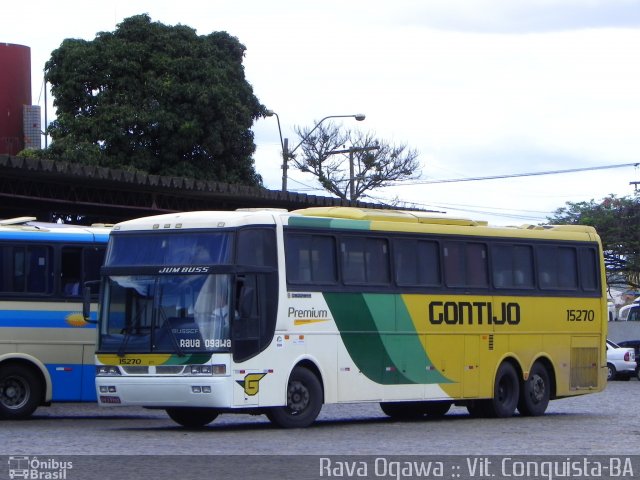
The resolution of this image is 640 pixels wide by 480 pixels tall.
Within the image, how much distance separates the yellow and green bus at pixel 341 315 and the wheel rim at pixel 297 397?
2 centimetres

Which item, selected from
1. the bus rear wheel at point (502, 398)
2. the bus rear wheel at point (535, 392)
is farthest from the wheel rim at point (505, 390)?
the bus rear wheel at point (535, 392)

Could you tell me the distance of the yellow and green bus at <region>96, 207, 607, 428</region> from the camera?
18234mm

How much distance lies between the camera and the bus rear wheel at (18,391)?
2033 centimetres

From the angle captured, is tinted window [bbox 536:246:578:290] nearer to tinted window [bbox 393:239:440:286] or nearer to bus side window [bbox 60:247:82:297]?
tinted window [bbox 393:239:440:286]

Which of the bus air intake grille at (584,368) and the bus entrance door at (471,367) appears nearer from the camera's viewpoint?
the bus entrance door at (471,367)

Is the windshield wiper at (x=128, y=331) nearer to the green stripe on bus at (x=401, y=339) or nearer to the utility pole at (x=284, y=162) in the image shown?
the green stripe on bus at (x=401, y=339)

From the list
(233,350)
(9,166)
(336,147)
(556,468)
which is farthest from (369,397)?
(336,147)

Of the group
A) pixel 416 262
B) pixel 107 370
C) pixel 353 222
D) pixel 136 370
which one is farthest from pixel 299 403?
pixel 416 262

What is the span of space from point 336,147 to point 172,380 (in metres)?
55.1

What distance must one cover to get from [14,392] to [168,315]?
361 cm

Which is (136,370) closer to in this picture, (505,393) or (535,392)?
(505,393)

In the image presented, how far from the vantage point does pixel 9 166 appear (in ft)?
88.7

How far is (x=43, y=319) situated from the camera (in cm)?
2073

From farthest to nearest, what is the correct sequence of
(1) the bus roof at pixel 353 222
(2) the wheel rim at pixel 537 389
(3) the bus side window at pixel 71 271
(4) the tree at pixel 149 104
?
1. (4) the tree at pixel 149 104
2. (2) the wheel rim at pixel 537 389
3. (3) the bus side window at pixel 71 271
4. (1) the bus roof at pixel 353 222
